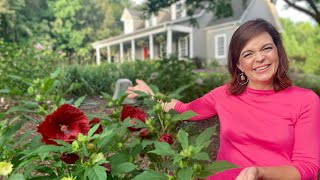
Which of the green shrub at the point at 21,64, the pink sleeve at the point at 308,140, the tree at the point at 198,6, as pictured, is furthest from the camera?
the tree at the point at 198,6

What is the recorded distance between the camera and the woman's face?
4.69ft

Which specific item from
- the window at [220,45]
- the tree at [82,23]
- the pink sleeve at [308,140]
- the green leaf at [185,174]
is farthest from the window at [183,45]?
the green leaf at [185,174]

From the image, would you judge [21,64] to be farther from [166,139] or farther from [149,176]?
[149,176]

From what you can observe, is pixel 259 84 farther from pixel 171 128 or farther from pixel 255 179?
pixel 255 179

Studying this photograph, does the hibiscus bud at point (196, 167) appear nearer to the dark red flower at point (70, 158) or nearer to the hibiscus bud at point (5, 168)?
the dark red flower at point (70, 158)

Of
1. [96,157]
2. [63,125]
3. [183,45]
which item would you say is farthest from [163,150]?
[183,45]

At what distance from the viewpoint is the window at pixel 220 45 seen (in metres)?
20.3

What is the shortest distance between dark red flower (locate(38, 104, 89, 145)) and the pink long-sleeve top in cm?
64

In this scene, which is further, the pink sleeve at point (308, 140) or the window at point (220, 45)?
the window at point (220, 45)

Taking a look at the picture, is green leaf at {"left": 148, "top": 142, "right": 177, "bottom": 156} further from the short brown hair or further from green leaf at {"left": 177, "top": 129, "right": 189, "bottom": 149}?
the short brown hair

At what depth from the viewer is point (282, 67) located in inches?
59.5

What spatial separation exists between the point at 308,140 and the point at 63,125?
893 millimetres

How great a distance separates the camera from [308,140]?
52.1 inches

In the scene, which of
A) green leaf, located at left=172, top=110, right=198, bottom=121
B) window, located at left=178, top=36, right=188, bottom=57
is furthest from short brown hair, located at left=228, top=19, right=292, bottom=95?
window, located at left=178, top=36, right=188, bottom=57
